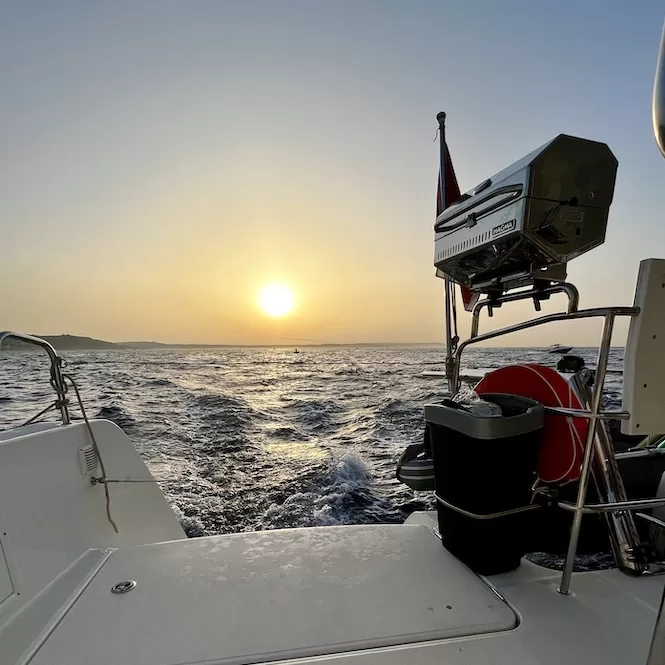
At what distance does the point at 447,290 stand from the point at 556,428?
966 millimetres

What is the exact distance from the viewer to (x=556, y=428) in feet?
4.41

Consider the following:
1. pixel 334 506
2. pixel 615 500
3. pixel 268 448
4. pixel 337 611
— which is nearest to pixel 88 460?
A: pixel 337 611

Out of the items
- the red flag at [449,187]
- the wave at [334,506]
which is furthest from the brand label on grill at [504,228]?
the wave at [334,506]

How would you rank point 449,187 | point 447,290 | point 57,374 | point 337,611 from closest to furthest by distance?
point 337,611, point 57,374, point 447,290, point 449,187

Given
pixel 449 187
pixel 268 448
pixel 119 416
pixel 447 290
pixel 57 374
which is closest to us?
pixel 57 374

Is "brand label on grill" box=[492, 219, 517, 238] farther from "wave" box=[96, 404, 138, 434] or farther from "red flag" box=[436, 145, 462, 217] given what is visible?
"wave" box=[96, 404, 138, 434]

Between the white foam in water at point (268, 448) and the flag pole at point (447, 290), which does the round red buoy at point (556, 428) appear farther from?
the flag pole at point (447, 290)

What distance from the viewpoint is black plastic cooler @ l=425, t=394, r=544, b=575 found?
1.20 meters

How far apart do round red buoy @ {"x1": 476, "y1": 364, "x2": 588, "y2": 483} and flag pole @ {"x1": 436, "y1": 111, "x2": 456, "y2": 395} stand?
18.9 inches

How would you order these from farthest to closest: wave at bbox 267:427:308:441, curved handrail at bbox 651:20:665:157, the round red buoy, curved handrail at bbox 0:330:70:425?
wave at bbox 267:427:308:441 < curved handrail at bbox 0:330:70:425 < the round red buoy < curved handrail at bbox 651:20:665:157

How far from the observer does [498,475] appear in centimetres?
122

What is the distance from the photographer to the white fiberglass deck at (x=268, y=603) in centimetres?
97

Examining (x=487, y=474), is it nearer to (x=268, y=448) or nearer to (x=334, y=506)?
(x=334, y=506)

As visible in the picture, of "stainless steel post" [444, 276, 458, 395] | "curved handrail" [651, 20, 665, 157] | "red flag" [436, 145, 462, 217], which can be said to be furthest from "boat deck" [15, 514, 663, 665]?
"red flag" [436, 145, 462, 217]
